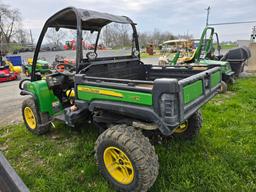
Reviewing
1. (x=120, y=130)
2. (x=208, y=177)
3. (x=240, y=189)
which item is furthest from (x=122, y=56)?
(x=240, y=189)

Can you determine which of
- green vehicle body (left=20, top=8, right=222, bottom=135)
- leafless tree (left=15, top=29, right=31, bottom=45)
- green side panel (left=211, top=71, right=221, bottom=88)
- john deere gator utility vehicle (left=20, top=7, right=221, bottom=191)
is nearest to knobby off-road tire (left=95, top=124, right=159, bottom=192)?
john deere gator utility vehicle (left=20, top=7, right=221, bottom=191)

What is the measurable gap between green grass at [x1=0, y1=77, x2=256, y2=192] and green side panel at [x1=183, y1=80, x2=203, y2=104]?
1.01 m

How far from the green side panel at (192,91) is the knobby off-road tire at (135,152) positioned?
649mm

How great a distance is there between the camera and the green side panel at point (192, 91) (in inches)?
87.4

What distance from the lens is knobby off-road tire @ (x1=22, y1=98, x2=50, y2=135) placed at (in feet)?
12.2

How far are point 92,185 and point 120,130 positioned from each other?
83 cm

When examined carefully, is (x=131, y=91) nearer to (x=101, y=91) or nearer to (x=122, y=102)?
(x=122, y=102)

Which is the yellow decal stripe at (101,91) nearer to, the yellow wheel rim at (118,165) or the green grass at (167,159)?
the yellow wheel rim at (118,165)

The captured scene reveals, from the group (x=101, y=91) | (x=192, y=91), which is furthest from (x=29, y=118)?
(x=192, y=91)

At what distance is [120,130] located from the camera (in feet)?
7.88

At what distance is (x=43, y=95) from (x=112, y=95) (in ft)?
5.83

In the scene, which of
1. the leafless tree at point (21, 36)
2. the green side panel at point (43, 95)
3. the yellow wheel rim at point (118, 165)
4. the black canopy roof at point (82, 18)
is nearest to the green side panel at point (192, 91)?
the yellow wheel rim at point (118, 165)

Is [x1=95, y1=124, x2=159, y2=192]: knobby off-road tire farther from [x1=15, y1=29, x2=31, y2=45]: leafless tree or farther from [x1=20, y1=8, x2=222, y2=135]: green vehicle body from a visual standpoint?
[x1=15, y1=29, x2=31, y2=45]: leafless tree

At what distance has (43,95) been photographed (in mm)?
3641
